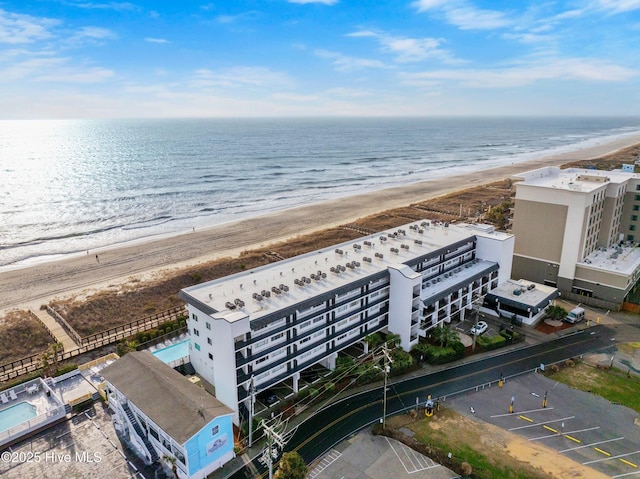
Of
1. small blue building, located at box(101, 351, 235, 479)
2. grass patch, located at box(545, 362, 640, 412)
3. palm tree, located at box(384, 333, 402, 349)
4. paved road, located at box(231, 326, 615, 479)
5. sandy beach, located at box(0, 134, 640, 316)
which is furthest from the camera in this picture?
sandy beach, located at box(0, 134, 640, 316)

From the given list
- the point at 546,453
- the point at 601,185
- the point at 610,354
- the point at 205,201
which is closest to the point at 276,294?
the point at 546,453

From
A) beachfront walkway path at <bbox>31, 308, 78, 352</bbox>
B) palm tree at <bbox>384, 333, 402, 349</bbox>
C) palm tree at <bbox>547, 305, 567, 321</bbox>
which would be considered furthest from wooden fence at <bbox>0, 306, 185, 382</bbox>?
palm tree at <bbox>547, 305, 567, 321</bbox>

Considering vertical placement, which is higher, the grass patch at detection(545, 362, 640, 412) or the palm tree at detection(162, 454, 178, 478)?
the palm tree at detection(162, 454, 178, 478)

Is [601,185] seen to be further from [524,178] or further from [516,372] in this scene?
[516,372]

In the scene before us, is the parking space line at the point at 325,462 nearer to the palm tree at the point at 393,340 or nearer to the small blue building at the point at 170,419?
the small blue building at the point at 170,419

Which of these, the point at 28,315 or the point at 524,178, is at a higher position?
the point at 524,178

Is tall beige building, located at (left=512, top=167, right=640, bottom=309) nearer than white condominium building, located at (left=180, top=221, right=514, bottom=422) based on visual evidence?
No

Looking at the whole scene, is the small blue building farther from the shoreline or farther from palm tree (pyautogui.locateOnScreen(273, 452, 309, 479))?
the shoreline
